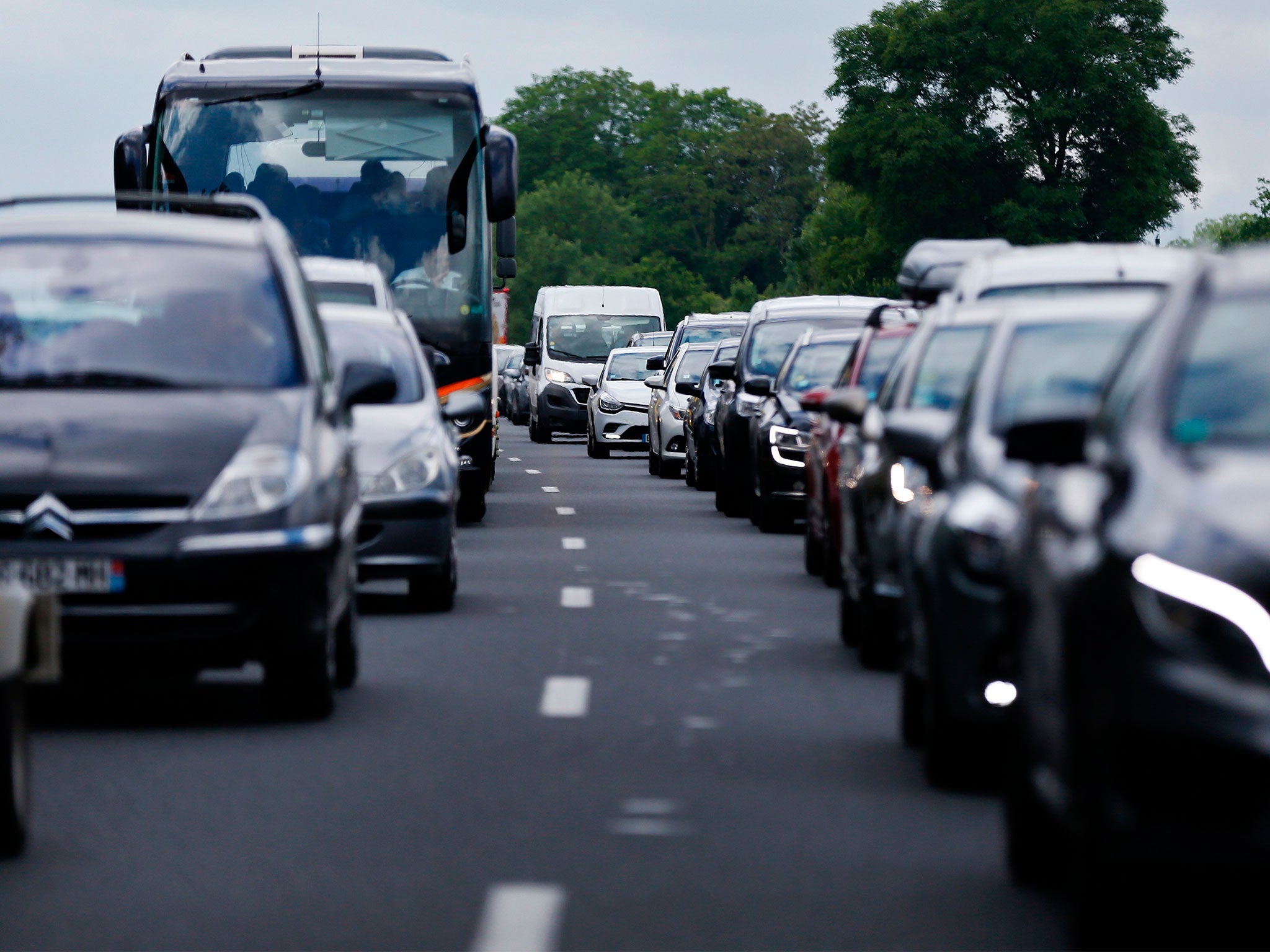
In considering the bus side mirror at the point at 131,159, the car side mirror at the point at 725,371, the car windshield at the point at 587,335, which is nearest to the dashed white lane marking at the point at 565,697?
the bus side mirror at the point at 131,159

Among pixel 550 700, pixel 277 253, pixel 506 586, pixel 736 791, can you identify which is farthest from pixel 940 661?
pixel 506 586

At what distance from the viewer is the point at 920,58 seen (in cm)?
8188

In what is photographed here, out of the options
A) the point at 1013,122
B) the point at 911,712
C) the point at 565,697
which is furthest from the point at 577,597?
the point at 1013,122

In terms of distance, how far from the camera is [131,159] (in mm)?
21953

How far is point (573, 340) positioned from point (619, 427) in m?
11.6

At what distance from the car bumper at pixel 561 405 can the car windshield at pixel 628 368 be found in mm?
7261

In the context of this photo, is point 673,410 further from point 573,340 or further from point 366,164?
point 573,340

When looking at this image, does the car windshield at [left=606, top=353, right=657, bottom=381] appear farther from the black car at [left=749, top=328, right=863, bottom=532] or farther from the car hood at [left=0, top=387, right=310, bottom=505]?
the car hood at [left=0, top=387, right=310, bottom=505]

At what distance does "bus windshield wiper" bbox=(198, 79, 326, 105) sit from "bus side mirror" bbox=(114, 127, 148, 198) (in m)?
0.64

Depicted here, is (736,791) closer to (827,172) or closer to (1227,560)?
(1227,560)

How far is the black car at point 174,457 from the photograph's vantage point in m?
9.33

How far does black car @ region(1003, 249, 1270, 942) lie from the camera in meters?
4.99

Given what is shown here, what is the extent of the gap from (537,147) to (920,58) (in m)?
63.7

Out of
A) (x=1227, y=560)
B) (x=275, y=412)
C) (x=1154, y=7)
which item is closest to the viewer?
(x=1227, y=560)
